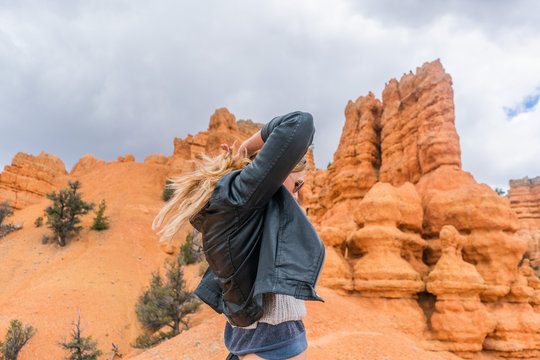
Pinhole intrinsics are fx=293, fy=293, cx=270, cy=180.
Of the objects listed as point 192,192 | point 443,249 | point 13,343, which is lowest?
point 13,343

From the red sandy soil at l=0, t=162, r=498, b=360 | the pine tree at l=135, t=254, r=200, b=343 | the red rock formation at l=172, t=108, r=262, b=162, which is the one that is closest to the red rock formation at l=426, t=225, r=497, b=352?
the red sandy soil at l=0, t=162, r=498, b=360

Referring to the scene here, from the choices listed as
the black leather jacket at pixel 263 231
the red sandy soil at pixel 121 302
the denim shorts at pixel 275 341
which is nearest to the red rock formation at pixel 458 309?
the red sandy soil at pixel 121 302

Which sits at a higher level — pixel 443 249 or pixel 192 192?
pixel 443 249

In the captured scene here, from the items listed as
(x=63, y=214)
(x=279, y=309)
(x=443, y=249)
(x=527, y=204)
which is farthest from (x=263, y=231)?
(x=527, y=204)

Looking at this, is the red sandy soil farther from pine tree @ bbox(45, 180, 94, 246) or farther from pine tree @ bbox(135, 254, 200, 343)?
pine tree @ bbox(45, 180, 94, 246)

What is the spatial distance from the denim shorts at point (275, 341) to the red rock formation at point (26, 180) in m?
33.6

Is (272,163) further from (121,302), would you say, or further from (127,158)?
(127,158)

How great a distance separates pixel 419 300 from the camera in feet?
27.4

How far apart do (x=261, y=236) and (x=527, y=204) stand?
4339 centimetres

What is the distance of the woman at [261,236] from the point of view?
1.16 metres

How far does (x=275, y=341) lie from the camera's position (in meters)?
1.30

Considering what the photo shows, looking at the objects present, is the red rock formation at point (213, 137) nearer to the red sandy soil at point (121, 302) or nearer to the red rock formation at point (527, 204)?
the red sandy soil at point (121, 302)

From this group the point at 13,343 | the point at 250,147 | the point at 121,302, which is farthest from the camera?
the point at 121,302

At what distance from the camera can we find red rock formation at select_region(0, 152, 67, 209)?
87.7 feet
